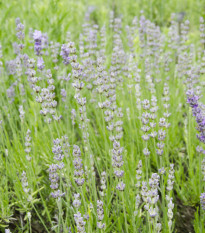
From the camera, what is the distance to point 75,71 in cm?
167

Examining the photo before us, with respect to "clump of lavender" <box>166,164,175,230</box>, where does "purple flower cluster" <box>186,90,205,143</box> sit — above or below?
above

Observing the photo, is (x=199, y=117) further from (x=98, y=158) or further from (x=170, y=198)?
(x=98, y=158)

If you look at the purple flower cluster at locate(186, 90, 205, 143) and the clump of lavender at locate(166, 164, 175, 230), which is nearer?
the clump of lavender at locate(166, 164, 175, 230)

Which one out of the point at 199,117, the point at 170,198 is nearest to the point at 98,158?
the point at 170,198

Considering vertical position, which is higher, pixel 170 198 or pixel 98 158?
pixel 98 158

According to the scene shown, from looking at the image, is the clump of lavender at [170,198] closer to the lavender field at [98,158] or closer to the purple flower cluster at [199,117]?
the lavender field at [98,158]

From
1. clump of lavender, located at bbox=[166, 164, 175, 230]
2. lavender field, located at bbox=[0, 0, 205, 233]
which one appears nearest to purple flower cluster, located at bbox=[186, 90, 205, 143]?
lavender field, located at bbox=[0, 0, 205, 233]

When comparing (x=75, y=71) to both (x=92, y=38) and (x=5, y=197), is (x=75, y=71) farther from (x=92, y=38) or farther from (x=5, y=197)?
(x=92, y=38)

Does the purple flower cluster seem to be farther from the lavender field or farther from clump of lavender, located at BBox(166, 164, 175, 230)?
clump of lavender, located at BBox(166, 164, 175, 230)

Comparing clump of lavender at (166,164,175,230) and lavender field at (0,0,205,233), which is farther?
lavender field at (0,0,205,233)

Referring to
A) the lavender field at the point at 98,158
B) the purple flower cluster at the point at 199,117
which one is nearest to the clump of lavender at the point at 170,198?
the lavender field at the point at 98,158

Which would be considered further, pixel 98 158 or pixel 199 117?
pixel 98 158

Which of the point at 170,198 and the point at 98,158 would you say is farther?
the point at 98,158

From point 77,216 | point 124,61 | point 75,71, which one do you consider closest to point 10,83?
point 124,61
